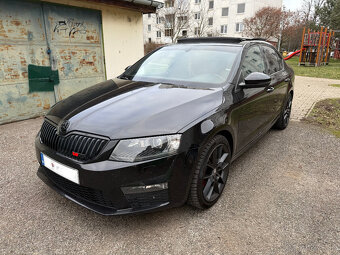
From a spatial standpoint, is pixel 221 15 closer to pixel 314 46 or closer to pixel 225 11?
pixel 225 11

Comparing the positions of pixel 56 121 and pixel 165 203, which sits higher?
pixel 56 121

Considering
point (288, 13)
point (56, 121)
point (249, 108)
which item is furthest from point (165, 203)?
point (288, 13)

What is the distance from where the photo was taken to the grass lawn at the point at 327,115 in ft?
16.6

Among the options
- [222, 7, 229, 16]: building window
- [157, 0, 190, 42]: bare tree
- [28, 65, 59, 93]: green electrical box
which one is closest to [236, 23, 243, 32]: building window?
[222, 7, 229, 16]: building window

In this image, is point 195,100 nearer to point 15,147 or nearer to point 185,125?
point 185,125

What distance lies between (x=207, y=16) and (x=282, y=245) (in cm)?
4416

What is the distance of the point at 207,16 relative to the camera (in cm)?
4138

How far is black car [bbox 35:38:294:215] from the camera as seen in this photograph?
6.17 feet

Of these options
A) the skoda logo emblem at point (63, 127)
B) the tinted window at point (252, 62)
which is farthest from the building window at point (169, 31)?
the skoda logo emblem at point (63, 127)

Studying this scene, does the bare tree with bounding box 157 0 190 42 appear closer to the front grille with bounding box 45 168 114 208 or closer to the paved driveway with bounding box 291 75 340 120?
the paved driveway with bounding box 291 75 340 120

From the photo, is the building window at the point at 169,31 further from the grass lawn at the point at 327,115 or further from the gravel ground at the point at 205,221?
the gravel ground at the point at 205,221

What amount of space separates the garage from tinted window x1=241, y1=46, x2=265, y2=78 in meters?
4.23

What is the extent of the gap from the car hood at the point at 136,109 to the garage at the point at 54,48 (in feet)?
10.9

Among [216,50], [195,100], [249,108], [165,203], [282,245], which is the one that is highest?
[216,50]
